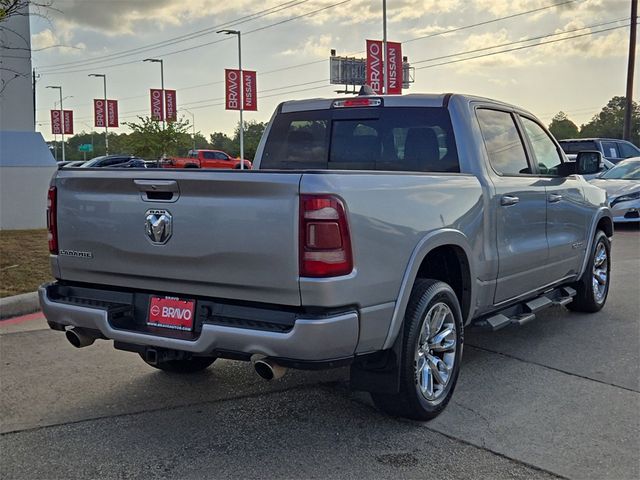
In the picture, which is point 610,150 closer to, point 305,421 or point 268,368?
point 305,421

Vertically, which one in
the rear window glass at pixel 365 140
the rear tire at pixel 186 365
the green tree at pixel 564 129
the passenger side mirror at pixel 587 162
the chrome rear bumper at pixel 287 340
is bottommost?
the rear tire at pixel 186 365

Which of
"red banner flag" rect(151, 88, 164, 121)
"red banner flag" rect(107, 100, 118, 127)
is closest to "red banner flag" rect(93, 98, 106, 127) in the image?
"red banner flag" rect(107, 100, 118, 127)

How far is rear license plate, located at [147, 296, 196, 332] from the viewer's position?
366cm

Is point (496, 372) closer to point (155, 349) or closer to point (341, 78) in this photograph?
point (155, 349)

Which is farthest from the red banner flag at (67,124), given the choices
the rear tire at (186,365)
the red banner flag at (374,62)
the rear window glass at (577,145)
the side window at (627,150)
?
the rear tire at (186,365)

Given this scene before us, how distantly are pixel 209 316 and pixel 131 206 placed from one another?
30.8 inches

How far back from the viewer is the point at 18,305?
7016 millimetres

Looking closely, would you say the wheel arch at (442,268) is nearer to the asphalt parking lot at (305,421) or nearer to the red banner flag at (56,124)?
the asphalt parking lot at (305,421)

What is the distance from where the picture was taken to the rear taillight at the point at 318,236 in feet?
10.7

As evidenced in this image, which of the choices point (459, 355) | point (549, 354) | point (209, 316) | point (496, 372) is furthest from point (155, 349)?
point (549, 354)

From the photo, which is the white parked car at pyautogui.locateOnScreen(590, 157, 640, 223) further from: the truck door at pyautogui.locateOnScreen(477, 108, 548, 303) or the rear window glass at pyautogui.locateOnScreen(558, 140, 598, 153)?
the truck door at pyautogui.locateOnScreen(477, 108, 548, 303)

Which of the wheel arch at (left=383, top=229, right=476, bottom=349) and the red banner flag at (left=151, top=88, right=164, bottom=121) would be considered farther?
the red banner flag at (left=151, top=88, right=164, bottom=121)

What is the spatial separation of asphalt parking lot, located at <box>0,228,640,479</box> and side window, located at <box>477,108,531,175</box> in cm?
152

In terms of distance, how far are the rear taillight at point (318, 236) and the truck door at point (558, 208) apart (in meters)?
2.98
